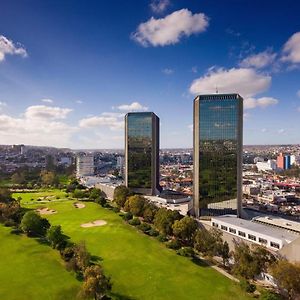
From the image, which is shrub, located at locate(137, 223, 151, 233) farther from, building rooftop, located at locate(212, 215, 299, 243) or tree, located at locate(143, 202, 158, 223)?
building rooftop, located at locate(212, 215, 299, 243)

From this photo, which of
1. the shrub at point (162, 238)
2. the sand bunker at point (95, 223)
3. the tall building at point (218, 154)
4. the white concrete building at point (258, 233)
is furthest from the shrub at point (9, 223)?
the white concrete building at point (258, 233)

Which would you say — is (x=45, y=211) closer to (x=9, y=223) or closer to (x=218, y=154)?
(x=9, y=223)

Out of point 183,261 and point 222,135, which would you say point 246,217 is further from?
point 183,261

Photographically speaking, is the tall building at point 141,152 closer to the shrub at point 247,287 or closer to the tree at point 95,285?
the shrub at point 247,287

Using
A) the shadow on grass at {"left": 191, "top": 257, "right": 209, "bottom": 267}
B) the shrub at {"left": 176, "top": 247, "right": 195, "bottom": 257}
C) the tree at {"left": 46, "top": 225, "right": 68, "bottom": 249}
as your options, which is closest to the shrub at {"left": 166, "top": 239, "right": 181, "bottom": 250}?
the shrub at {"left": 176, "top": 247, "right": 195, "bottom": 257}

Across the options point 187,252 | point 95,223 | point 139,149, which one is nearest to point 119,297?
point 187,252
